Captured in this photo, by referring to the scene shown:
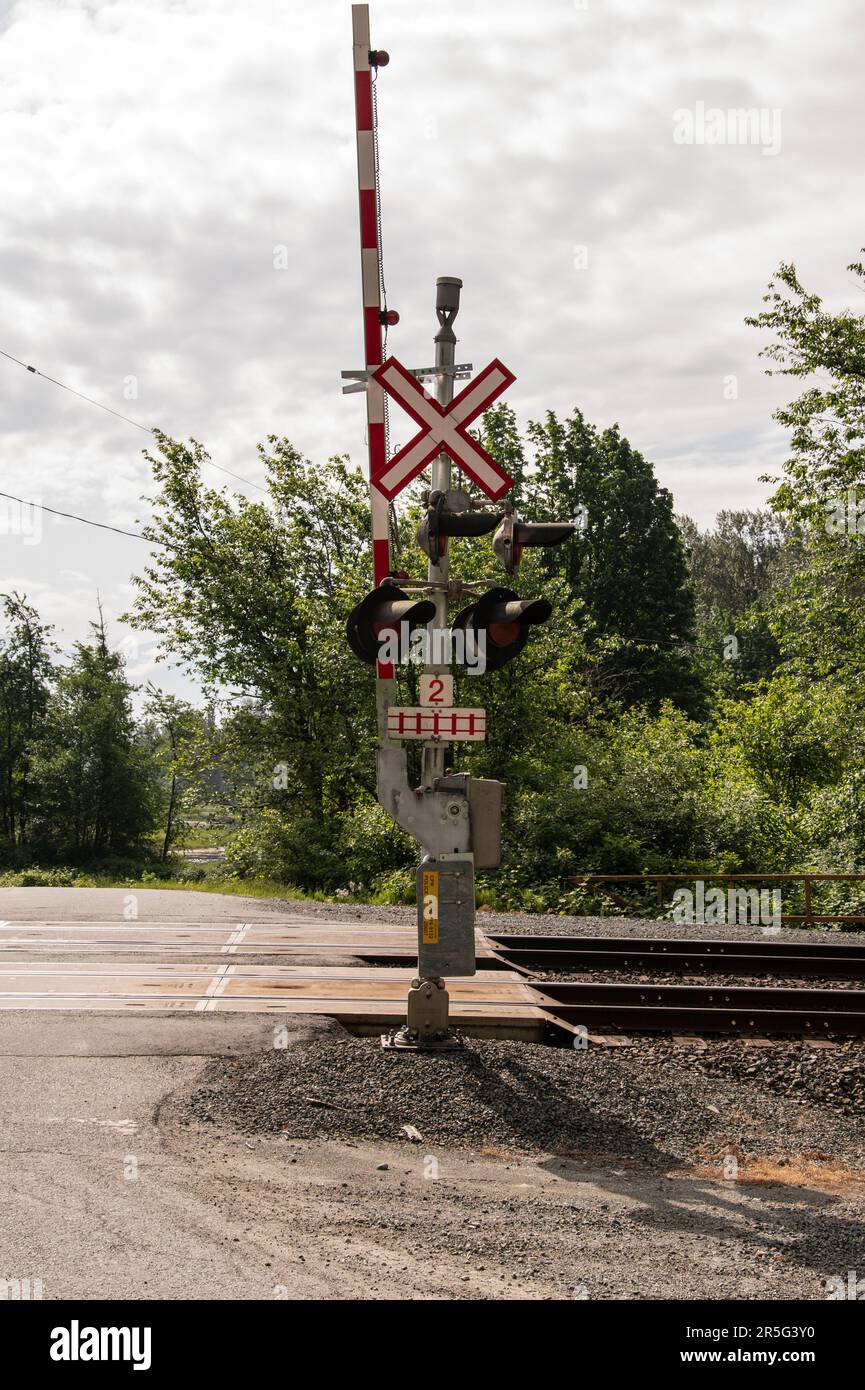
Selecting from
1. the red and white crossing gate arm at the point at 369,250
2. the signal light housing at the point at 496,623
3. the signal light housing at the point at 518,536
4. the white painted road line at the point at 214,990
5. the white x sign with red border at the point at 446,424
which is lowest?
the white painted road line at the point at 214,990

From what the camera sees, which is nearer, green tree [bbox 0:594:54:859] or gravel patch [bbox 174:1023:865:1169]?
gravel patch [bbox 174:1023:865:1169]

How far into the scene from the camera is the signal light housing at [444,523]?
22.9 feet

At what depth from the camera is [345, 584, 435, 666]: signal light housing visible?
6895mm

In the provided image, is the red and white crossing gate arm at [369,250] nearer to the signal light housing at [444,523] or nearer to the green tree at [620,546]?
the signal light housing at [444,523]

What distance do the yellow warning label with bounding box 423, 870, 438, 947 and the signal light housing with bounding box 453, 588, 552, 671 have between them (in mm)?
1430

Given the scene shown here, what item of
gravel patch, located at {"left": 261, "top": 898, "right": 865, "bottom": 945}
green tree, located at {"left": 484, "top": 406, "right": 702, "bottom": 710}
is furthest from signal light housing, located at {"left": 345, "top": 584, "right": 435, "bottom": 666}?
green tree, located at {"left": 484, "top": 406, "right": 702, "bottom": 710}

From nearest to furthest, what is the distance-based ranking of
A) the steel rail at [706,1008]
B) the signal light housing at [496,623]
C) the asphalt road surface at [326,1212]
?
the asphalt road surface at [326,1212]
the signal light housing at [496,623]
the steel rail at [706,1008]

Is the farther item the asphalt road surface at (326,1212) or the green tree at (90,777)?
the green tree at (90,777)

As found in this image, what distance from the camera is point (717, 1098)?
7598 mm

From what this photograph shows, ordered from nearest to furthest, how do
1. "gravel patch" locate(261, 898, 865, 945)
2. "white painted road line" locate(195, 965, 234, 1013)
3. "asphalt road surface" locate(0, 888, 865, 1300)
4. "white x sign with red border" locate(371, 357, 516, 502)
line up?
"asphalt road surface" locate(0, 888, 865, 1300) → "white x sign with red border" locate(371, 357, 516, 502) → "white painted road line" locate(195, 965, 234, 1013) → "gravel patch" locate(261, 898, 865, 945)

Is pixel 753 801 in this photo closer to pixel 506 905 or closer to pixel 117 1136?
pixel 506 905

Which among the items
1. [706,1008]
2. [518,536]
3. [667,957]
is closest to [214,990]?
[706,1008]

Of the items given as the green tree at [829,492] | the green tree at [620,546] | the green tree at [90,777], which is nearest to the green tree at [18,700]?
the green tree at [90,777]

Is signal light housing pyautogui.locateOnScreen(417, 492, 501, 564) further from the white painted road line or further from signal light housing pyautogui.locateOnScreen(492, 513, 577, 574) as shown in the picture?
the white painted road line
